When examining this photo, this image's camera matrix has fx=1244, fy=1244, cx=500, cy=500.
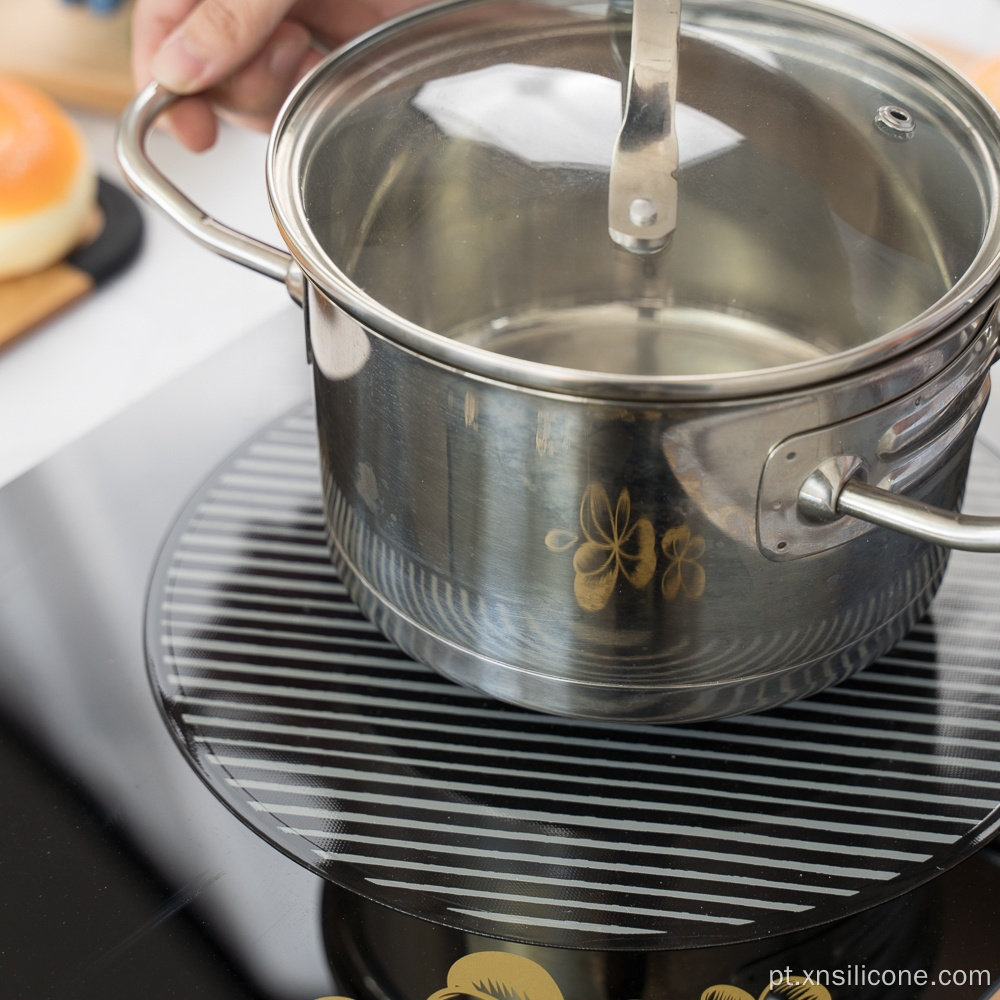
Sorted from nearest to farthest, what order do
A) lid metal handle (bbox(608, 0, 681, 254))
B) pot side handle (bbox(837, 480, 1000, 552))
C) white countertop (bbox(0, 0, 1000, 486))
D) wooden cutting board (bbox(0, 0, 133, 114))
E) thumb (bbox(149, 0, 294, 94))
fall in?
pot side handle (bbox(837, 480, 1000, 552)) → lid metal handle (bbox(608, 0, 681, 254)) → thumb (bbox(149, 0, 294, 94)) → white countertop (bbox(0, 0, 1000, 486)) → wooden cutting board (bbox(0, 0, 133, 114))

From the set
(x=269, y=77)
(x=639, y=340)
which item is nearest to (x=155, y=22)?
(x=269, y=77)

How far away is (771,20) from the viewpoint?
59 centimetres

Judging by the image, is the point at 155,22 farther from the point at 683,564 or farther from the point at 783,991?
the point at 783,991

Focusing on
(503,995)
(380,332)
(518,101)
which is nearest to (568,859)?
(503,995)

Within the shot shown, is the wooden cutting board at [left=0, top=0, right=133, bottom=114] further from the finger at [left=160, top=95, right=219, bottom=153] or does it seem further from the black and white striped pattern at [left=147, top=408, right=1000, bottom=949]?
the black and white striped pattern at [left=147, top=408, right=1000, bottom=949]

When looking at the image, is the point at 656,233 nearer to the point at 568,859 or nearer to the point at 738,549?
the point at 738,549

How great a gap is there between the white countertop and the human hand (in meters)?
0.14

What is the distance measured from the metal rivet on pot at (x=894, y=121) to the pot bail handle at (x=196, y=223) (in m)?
0.27

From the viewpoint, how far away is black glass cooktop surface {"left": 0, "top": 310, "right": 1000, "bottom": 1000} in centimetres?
48

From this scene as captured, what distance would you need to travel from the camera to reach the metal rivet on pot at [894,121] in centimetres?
55

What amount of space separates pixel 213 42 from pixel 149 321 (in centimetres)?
26

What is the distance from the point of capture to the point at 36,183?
819mm

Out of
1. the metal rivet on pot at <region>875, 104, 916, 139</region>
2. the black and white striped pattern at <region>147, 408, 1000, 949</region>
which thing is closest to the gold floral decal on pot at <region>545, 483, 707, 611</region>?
the black and white striped pattern at <region>147, 408, 1000, 949</region>

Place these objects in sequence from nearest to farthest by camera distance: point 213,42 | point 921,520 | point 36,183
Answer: point 921,520 → point 213,42 → point 36,183
